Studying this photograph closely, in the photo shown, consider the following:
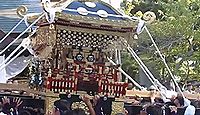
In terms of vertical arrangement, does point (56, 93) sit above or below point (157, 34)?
below

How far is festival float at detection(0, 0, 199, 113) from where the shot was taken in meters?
7.62

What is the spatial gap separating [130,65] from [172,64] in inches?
65.5

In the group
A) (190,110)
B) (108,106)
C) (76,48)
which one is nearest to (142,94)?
(190,110)

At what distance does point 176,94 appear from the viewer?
8.88m

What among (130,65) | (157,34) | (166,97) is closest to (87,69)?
(166,97)

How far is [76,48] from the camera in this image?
7918 mm

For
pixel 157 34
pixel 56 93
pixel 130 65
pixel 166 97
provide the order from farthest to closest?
1. pixel 130 65
2. pixel 157 34
3. pixel 166 97
4. pixel 56 93

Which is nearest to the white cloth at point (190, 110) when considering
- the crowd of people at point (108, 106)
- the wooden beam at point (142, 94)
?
the crowd of people at point (108, 106)

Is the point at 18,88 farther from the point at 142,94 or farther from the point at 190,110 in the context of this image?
the point at 190,110

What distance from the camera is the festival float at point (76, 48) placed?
7.62 metres

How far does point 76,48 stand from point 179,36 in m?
7.35

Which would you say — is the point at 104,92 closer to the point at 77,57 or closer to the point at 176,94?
the point at 77,57

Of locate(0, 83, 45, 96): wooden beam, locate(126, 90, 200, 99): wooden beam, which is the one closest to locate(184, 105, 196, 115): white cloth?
locate(126, 90, 200, 99): wooden beam

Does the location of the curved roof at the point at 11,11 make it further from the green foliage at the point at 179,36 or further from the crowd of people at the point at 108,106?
the crowd of people at the point at 108,106
